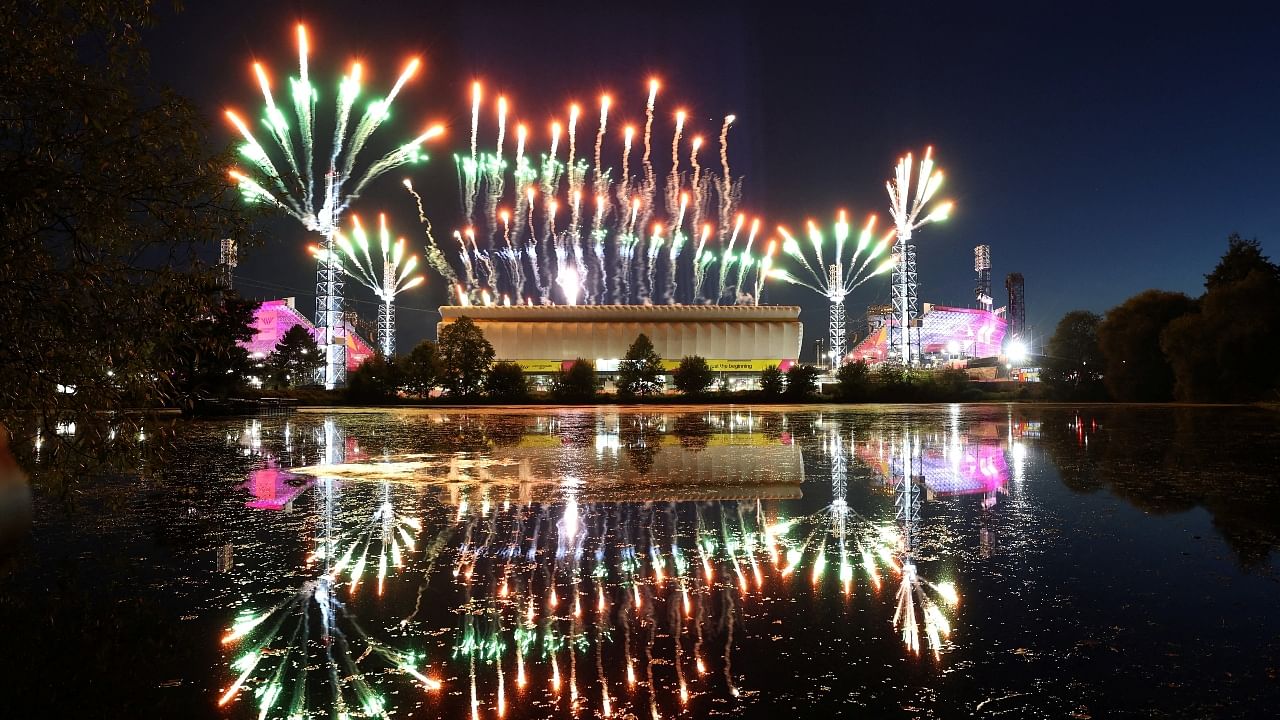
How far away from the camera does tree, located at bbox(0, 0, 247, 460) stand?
7.21 metres

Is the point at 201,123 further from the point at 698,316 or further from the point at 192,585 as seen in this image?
the point at 698,316

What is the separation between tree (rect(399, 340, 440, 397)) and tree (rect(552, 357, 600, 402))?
867 cm

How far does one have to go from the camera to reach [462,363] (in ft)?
187

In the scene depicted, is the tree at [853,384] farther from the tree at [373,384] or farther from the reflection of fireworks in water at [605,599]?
the reflection of fireworks in water at [605,599]

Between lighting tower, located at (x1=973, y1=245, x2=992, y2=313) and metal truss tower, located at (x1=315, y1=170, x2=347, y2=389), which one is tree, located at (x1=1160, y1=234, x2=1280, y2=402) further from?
lighting tower, located at (x1=973, y1=245, x2=992, y2=313)

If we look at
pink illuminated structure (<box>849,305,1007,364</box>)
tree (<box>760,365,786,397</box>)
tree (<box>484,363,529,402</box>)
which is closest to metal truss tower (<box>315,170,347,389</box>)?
tree (<box>484,363,529,402</box>)

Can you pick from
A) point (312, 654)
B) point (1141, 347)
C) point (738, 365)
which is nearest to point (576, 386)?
point (1141, 347)

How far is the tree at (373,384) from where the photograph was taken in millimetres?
54781

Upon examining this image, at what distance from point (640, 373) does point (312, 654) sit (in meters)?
55.0

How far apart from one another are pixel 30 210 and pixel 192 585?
3.65 meters

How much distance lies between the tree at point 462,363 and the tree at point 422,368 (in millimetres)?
574

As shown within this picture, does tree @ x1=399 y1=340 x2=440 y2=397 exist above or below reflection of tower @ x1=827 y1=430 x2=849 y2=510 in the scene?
above

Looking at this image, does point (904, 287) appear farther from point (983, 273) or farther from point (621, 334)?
point (983, 273)

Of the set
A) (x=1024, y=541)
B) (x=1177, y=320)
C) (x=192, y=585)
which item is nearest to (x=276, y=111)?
(x=192, y=585)
